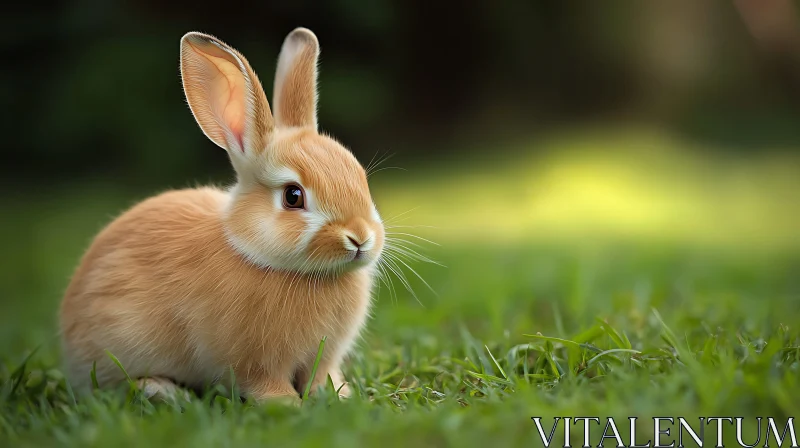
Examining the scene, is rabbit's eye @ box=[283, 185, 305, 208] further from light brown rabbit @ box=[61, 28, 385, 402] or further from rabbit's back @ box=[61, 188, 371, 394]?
rabbit's back @ box=[61, 188, 371, 394]

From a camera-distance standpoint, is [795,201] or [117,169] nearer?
[795,201]

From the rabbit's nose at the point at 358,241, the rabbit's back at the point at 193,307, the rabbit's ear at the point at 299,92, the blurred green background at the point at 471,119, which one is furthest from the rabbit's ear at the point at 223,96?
the blurred green background at the point at 471,119

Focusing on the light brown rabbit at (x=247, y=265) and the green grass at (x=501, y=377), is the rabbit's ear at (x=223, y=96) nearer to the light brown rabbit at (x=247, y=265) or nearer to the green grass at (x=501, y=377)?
the light brown rabbit at (x=247, y=265)

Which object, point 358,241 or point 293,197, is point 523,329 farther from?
point 293,197

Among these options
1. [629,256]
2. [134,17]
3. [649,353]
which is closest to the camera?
[649,353]

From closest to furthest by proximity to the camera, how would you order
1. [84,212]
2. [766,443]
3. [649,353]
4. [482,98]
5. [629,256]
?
[766,443], [649,353], [629,256], [84,212], [482,98]

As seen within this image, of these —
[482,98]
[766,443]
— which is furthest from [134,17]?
[766,443]

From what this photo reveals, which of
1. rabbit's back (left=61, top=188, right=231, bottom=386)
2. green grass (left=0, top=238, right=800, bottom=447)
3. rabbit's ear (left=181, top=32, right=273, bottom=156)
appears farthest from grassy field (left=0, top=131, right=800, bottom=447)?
rabbit's ear (left=181, top=32, right=273, bottom=156)

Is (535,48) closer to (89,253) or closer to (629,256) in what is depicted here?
(629,256)
